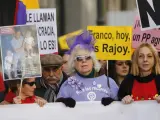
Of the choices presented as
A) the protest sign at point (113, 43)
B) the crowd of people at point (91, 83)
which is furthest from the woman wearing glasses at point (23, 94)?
the protest sign at point (113, 43)

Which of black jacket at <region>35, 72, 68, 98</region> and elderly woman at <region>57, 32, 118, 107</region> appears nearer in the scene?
elderly woman at <region>57, 32, 118, 107</region>

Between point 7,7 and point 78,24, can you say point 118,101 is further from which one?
point 78,24

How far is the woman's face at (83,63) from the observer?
5.20 metres

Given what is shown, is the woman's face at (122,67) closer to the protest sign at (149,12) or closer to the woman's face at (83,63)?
the protest sign at (149,12)

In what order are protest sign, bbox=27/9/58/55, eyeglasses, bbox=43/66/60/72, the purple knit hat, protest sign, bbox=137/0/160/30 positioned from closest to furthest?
the purple knit hat < protest sign, bbox=137/0/160/30 < eyeglasses, bbox=43/66/60/72 < protest sign, bbox=27/9/58/55

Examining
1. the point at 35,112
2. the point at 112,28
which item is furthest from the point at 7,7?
the point at 35,112

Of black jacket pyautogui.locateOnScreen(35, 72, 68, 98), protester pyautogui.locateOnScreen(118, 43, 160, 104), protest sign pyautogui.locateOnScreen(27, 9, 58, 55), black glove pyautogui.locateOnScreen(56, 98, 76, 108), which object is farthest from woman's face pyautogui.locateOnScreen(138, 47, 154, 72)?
protest sign pyautogui.locateOnScreen(27, 9, 58, 55)

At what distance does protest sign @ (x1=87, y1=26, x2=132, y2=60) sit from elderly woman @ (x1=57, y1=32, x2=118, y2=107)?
60 cm

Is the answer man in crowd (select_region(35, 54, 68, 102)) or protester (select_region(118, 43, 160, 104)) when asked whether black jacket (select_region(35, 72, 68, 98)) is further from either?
protester (select_region(118, 43, 160, 104))

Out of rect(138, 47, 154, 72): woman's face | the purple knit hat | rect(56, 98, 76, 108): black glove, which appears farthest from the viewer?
the purple knit hat

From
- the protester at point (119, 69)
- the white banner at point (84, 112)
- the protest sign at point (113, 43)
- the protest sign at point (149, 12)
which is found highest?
the protest sign at point (149, 12)

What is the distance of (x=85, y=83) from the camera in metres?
Result: 5.22

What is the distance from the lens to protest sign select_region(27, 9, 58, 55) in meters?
5.93

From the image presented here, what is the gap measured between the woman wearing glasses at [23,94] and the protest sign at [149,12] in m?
1.27
